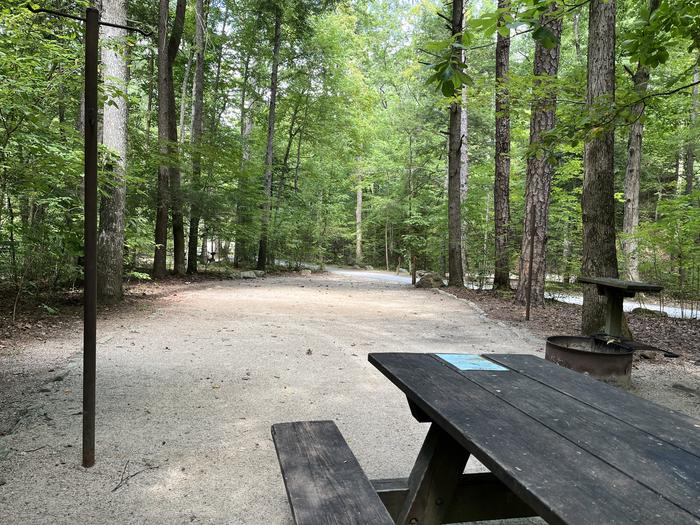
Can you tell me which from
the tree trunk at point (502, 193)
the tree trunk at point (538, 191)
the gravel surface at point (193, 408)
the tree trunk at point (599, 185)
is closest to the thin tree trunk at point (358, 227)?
the tree trunk at point (502, 193)

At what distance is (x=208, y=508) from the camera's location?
7.79 feet

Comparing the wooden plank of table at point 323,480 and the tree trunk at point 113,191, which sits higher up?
the tree trunk at point 113,191

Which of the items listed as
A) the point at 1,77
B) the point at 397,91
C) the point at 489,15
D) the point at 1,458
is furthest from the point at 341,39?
the point at 1,458

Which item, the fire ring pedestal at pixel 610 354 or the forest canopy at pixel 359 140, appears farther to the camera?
the forest canopy at pixel 359 140

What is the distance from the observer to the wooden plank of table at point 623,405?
5.03ft

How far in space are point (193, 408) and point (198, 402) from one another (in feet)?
0.48

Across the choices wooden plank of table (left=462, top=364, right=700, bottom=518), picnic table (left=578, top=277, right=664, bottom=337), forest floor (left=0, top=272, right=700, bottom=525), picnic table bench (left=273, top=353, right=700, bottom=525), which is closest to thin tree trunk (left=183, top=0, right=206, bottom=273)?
forest floor (left=0, top=272, right=700, bottom=525)

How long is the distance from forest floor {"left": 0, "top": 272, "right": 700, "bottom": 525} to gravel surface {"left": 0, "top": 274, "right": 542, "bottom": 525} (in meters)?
0.01

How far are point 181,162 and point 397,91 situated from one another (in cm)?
2384

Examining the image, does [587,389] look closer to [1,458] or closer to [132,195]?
[1,458]

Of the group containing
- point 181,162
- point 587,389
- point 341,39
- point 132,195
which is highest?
point 341,39

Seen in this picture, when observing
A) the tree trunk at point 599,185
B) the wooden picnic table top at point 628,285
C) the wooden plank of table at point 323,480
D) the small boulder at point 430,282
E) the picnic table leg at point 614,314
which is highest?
the tree trunk at point 599,185

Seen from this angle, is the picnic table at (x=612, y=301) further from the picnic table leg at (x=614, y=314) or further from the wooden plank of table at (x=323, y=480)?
the wooden plank of table at (x=323, y=480)

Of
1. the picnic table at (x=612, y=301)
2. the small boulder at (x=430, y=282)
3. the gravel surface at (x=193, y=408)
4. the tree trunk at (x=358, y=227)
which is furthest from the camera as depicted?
the tree trunk at (x=358, y=227)
